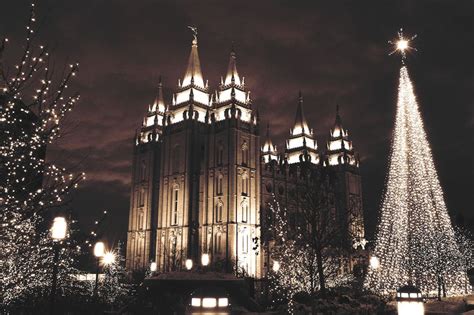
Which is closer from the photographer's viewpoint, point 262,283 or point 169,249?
point 262,283

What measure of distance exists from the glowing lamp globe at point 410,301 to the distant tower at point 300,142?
199 ft

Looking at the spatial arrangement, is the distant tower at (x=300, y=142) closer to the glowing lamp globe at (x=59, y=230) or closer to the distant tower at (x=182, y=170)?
the distant tower at (x=182, y=170)

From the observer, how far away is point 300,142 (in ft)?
244

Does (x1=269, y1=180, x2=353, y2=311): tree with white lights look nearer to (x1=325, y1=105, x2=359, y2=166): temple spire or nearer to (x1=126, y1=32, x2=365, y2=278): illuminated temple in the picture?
(x1=126, y1=32, x2=365, y2=278): illuminated temple

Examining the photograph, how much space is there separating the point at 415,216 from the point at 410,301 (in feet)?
39.4

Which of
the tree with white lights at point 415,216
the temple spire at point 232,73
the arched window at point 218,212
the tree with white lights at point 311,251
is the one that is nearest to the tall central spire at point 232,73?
the temple spire at point 232,73

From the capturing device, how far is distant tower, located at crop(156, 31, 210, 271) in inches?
2144

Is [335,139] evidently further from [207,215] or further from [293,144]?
[207,215]

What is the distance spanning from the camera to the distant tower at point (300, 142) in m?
73.9

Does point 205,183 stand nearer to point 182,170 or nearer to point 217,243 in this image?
point 182,170

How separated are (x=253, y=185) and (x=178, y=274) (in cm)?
3224

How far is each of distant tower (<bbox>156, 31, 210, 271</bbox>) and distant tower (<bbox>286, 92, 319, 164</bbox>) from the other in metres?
19.1

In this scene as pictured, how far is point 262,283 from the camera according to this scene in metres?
49.6

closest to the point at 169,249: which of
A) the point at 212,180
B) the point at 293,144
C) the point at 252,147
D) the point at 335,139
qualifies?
the point at 212,180
